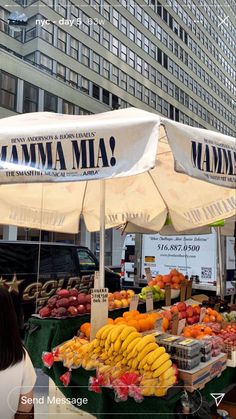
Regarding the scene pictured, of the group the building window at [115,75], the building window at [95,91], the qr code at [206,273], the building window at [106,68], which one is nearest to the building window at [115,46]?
the building window at [115,75]

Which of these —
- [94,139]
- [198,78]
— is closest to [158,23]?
[198,78]

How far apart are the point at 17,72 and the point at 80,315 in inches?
787

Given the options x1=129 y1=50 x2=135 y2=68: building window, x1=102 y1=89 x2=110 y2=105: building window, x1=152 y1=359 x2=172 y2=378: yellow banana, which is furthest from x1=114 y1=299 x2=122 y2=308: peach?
x1=129 y1=50 x2=135 y2=68: building window

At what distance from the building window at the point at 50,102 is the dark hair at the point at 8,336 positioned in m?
22.6

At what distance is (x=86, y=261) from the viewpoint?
31.7ft

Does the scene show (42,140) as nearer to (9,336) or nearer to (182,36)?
(9,336)

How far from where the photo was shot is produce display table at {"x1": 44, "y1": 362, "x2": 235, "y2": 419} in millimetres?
2674

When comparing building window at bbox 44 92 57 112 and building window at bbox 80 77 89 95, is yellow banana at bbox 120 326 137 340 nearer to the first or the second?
building window at bbox 44 92 57 112

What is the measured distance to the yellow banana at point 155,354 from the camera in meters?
2.75

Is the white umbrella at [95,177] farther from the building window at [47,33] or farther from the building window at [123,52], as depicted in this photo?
the building window at [123,52]

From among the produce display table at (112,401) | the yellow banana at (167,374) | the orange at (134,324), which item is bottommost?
the produce display table at (112,401)

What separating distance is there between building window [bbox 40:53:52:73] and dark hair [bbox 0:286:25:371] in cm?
2302

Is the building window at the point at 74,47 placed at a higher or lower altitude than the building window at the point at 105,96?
higher

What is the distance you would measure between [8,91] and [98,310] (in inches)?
780
